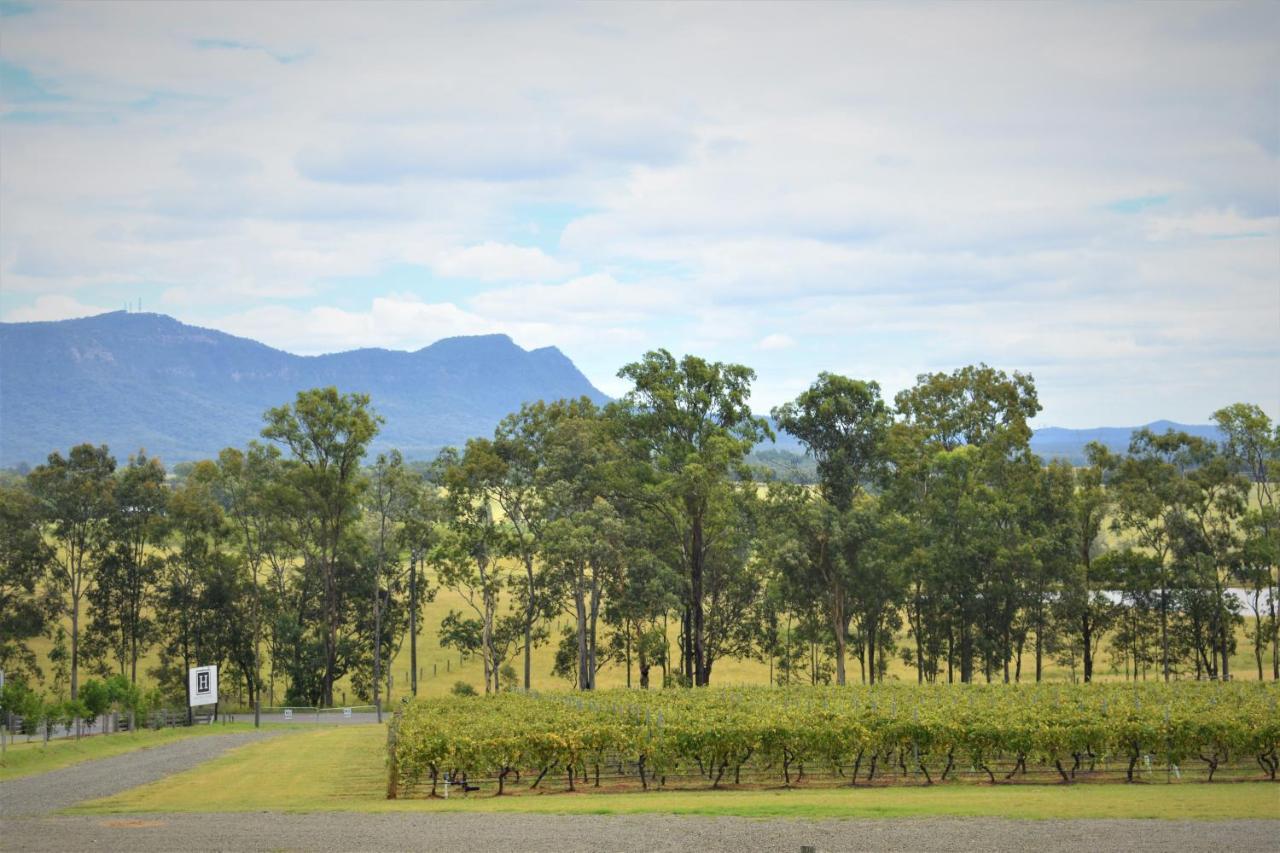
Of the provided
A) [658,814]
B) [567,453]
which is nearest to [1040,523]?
[567,453]

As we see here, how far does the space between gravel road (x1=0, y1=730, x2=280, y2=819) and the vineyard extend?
324 inches

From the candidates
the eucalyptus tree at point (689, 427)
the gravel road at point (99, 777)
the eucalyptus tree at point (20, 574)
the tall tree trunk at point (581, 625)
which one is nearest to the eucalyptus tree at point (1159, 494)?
the eucalyptus tree at point (689, 427)

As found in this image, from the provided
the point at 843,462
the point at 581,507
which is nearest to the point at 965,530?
the point at 843,462

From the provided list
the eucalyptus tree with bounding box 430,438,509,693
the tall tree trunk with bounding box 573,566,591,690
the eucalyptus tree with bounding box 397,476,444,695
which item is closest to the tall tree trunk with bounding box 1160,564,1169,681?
the tall tree trunk with bounding box 573,566,591,690

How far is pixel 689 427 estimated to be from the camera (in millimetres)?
66125

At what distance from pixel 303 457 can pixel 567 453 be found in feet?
62.0

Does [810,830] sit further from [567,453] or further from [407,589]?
[407,589]

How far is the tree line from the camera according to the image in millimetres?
63875

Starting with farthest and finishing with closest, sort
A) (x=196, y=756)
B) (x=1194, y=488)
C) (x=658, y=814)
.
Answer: (x=1194, y=488)
(x=196, y=756)
(x=658, y=814)

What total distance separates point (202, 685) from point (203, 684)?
0.25ft

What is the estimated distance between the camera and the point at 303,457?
243 ft

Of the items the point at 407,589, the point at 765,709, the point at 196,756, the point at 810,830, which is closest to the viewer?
the point at 810,830

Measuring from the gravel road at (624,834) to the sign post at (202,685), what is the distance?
3040cm

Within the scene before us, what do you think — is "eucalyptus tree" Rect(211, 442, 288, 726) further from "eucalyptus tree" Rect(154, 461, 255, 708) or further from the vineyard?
the vineyard
